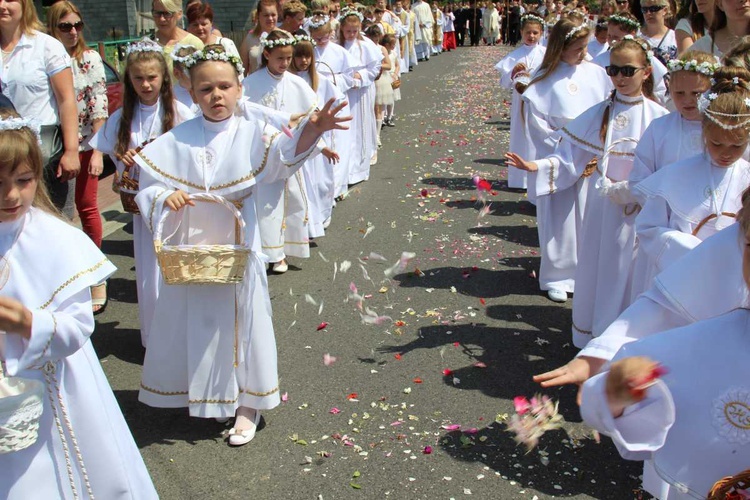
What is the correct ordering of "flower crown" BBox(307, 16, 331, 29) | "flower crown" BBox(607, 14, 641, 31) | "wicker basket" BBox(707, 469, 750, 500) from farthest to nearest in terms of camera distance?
1. "flower crown" BBox(307, 16, 331, 29)
2. "flower crown" BBox(607, 14, 641, 31)
3. "wicker basket" BBox(707, 469, 750, 500)

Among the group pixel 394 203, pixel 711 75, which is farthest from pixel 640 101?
pixel 394 203

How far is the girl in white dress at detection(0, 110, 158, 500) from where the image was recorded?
2709mm

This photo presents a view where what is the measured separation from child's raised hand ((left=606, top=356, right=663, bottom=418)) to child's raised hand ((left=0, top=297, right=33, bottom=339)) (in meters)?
1.78

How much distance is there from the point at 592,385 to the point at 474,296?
4.29m

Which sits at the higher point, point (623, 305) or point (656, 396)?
point (656, 396)

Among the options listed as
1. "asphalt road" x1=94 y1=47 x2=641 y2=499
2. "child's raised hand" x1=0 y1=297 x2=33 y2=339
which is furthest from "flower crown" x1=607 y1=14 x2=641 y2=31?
"child's raised hand" x1=0 y1=297 x2=33 y2=339

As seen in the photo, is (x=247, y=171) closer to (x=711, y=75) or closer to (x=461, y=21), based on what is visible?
(x=711, y=75)

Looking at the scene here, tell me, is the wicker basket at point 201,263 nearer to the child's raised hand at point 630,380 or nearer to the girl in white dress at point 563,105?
the child's raised hand at point 630,380

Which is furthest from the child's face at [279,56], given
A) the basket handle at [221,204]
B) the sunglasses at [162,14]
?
the basket handle at [221,204]

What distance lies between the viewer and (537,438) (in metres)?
4.26

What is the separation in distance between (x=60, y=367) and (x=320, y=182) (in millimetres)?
5901

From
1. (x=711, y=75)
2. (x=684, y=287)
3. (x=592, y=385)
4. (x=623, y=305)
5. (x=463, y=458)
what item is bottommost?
(x=463, y=458)

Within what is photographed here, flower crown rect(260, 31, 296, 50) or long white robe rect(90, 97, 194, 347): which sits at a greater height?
flower crown rect(260, 31, 296, 50)

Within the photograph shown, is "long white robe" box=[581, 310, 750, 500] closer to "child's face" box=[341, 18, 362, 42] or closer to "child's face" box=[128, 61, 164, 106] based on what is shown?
"child's face" box=[128, 61, 164, 106]
